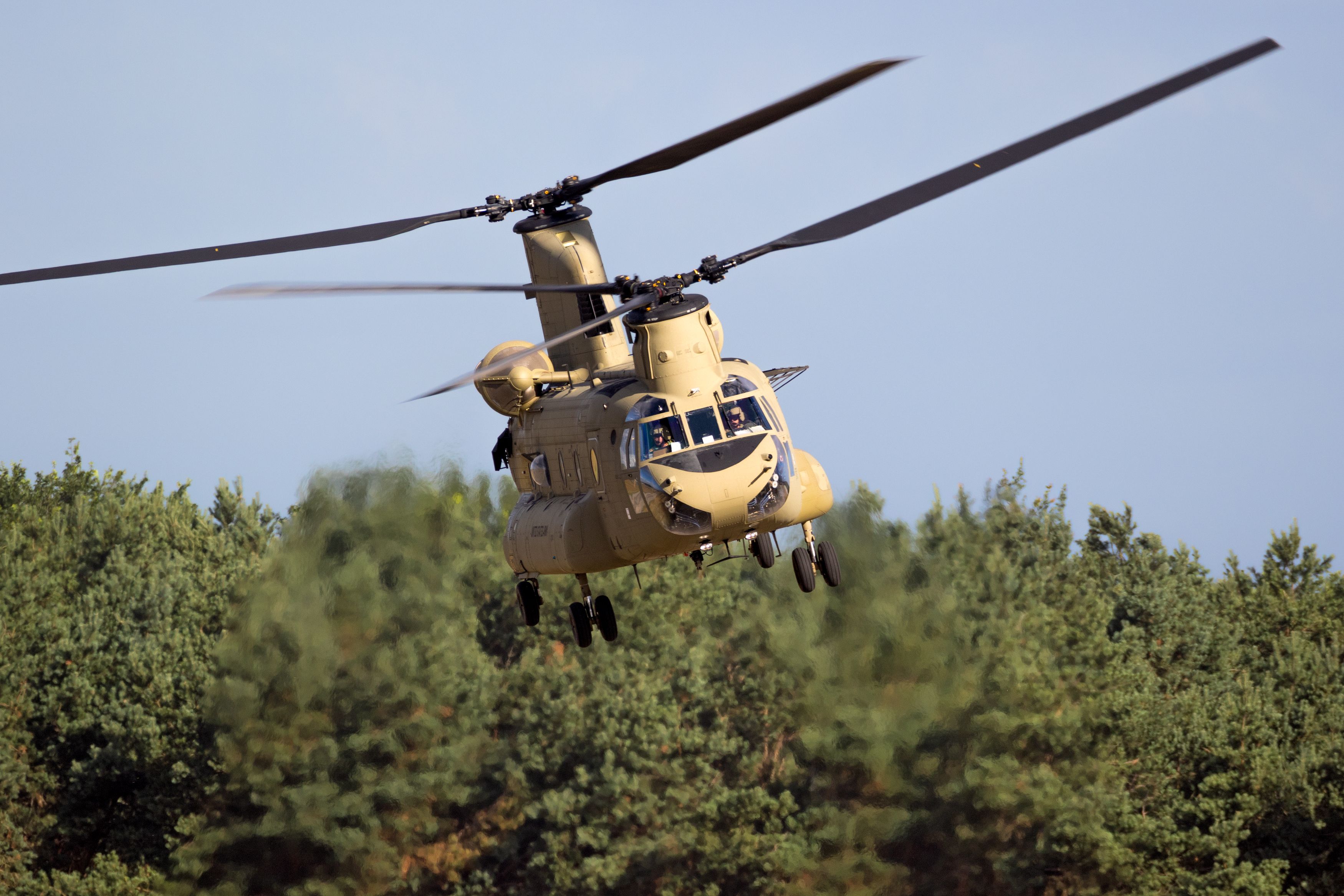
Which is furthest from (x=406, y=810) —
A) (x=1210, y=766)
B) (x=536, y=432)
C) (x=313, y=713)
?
(x=536, y=432)

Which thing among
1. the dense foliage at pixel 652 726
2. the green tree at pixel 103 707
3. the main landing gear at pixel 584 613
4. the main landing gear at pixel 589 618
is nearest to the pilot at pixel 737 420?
the main landing gear at pixel 584 613

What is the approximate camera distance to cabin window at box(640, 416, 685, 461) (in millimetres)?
22656

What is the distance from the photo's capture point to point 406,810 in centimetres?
6894

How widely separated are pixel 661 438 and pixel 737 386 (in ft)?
4.65

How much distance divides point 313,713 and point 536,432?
4537 centimetres

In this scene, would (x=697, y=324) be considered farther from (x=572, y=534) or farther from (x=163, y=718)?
(x=163, y=718)

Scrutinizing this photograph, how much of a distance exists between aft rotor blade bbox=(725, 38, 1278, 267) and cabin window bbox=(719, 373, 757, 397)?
1802 mm

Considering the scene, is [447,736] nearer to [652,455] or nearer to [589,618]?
[589,618]

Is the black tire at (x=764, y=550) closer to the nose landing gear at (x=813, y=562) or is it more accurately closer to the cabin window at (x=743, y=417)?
the nose landing gear at (x=813, y=562)

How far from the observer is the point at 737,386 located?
23281 millimetres

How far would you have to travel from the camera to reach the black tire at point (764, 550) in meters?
24.0

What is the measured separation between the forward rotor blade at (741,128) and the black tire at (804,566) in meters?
6.54

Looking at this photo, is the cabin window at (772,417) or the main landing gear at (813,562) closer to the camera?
the cabin window at (772,417)

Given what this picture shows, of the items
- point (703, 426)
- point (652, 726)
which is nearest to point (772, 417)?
point (703, 426)
